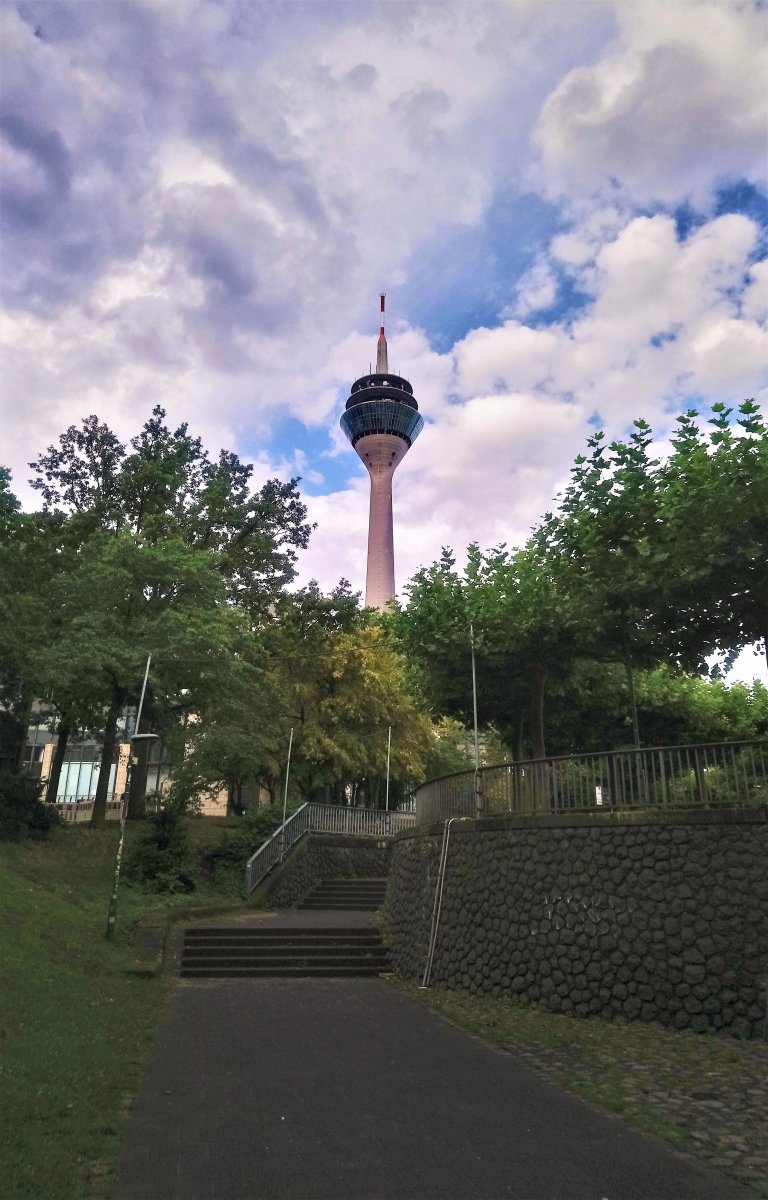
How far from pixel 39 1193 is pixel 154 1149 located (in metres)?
1.19

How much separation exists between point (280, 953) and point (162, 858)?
6.60 metres

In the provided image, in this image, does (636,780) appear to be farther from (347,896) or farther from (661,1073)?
(347,896)

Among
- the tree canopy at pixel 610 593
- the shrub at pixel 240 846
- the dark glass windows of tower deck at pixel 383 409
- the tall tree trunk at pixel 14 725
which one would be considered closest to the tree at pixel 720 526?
the tree canopy at pixel 610 593

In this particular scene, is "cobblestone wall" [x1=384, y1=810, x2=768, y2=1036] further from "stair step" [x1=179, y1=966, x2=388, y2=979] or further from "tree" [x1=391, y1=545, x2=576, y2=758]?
"tree" [x1=391, y1=545, x2=576, y2=758]

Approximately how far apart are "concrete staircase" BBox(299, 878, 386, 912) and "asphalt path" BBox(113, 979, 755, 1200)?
13.5 metres

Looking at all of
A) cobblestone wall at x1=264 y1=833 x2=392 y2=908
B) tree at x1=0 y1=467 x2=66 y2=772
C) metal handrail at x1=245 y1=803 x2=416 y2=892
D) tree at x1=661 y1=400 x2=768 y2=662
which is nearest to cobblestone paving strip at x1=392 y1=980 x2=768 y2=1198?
tree at x1=661 y1=400 x2=768 y2=662

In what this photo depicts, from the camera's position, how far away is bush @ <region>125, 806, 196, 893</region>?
20.3m

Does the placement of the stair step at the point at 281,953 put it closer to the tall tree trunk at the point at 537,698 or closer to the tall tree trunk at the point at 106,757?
the tall tree trunk at the point at 537,698

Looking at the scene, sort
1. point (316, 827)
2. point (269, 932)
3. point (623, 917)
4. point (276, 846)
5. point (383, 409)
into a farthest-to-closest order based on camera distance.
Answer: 1. point (383, 409)
2. point (316, 827)
3. point (276, 846)
4. point (269, 932)
5. point (623, 917)

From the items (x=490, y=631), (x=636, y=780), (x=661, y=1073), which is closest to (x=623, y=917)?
(x=636, y=780)

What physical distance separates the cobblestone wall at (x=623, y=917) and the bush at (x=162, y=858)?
950 cm

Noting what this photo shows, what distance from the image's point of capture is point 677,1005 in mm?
9992

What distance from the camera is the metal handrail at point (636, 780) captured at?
10.5 metres

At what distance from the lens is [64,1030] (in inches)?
314
